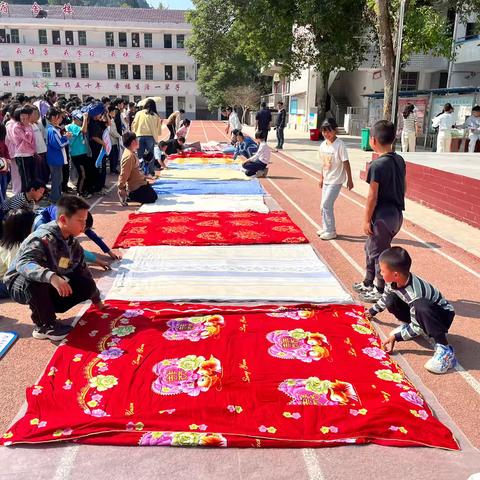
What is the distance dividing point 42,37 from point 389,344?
57.7 m

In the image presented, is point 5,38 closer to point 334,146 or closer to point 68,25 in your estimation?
point 68,25

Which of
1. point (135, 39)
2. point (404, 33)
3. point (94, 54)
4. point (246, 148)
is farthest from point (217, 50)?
point (94, 54)

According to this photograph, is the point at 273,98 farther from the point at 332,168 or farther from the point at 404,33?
the point at 332,168

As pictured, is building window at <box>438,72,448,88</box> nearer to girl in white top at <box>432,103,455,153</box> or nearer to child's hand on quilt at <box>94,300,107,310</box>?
girl in white top at <box>432,103,455,153</box>

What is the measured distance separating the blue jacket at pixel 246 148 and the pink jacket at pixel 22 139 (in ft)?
25.5

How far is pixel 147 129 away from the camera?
1199cm

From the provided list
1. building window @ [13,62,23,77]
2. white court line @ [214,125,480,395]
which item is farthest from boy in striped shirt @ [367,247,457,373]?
building window @ [13,62,23,77]

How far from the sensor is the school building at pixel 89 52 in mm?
51719

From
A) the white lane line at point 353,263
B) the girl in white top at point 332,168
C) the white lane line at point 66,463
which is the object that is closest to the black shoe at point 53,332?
the white lane line at point 66,463

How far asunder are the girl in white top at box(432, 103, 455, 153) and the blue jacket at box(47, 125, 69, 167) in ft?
39.4

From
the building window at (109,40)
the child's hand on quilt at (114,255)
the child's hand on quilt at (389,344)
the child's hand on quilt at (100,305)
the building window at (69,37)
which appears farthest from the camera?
the building window at (109,40)

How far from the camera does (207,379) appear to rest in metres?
3.41

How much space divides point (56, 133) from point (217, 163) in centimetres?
639

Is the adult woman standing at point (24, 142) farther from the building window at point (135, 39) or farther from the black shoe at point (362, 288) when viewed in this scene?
the building window at point (135, 39)
